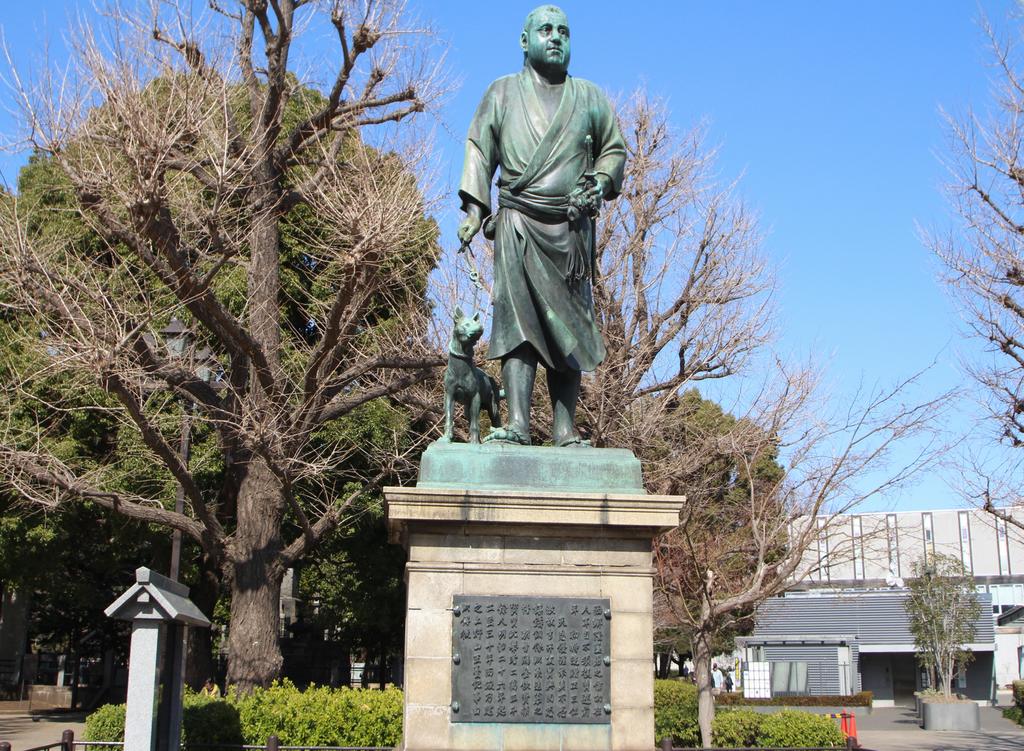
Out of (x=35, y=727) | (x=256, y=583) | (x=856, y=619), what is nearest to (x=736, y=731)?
(x=256, y=583)

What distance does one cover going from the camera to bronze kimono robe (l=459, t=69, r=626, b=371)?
24.4 ft

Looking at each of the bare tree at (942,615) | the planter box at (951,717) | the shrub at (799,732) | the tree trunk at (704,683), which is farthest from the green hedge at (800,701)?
the tree trunk at (704,683)

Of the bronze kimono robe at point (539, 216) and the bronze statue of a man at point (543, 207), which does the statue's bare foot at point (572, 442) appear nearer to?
the bronze statue of a man at point (543, 207)

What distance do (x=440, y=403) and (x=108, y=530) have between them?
928 centimetres

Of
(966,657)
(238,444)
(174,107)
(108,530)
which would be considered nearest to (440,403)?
(238,444)

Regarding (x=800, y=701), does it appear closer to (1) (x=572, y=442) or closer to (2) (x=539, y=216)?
(1) (x=572, y=442)

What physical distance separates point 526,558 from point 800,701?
3060 centimetres

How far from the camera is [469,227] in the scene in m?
7.39

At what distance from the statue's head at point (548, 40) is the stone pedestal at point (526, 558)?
9.49 ft

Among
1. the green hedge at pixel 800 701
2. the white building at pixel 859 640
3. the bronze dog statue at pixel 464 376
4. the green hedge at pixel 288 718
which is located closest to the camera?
the bronze dog statue at pixel 464 376

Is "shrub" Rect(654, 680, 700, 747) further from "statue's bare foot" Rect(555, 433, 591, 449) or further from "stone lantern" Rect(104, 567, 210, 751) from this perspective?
"statue's bare foot" Rect(555, 433, 591, 449)

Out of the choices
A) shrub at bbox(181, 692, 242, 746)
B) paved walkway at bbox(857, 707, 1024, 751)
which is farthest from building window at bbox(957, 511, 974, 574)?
shrub at bbox(181, 692, 242, 746)

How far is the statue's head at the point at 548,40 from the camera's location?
7.71 m

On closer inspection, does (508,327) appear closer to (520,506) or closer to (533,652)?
(520,506)
